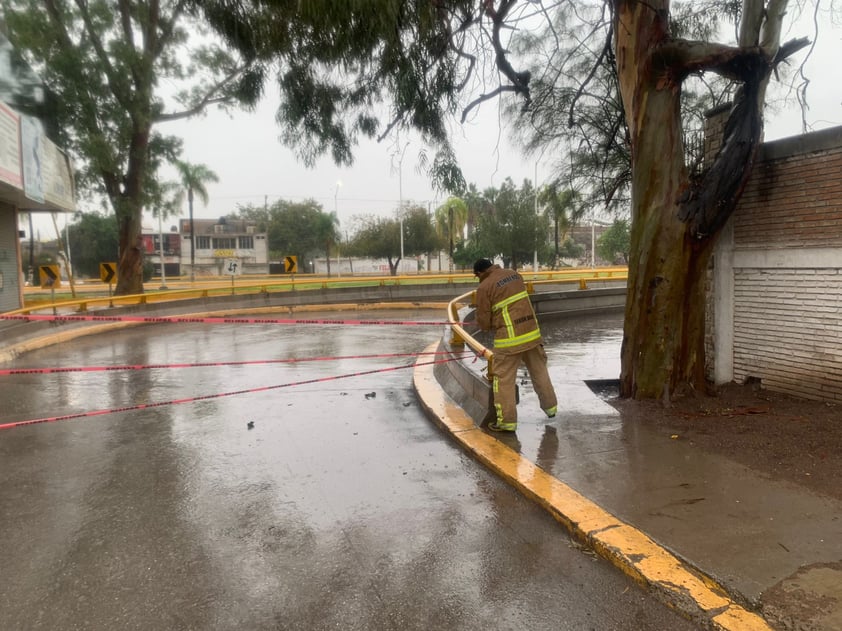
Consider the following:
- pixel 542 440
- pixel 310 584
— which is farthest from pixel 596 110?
pixel 310 584

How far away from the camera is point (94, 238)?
5716 cm

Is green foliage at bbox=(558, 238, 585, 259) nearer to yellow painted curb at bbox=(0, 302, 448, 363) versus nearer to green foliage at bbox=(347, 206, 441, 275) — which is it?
green foliage at bbox=(347, 206, 441, 275)

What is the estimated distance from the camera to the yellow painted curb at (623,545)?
106 inches

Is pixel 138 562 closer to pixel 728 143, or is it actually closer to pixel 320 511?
pixel 320 511

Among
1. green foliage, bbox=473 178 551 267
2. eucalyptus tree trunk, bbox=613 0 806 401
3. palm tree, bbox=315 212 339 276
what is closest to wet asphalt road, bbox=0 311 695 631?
eucalyptus tree trunk, bbox=613 0 806 401

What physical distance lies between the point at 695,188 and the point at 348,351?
23.5 ft

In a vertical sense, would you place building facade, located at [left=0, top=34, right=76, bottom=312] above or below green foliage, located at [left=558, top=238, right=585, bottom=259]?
above

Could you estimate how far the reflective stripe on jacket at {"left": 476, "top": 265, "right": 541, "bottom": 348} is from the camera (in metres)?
5.47

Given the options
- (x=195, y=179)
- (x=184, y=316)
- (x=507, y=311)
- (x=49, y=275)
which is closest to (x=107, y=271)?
(x=49, y=275)

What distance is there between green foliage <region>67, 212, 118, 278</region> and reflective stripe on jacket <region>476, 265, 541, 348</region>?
58.3 meters

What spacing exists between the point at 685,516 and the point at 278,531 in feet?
7.97

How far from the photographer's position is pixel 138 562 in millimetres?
3375

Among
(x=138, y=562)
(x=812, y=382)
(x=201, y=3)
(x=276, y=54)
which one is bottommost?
(x=138, y=562)

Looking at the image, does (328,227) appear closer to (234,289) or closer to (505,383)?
(234,289)
